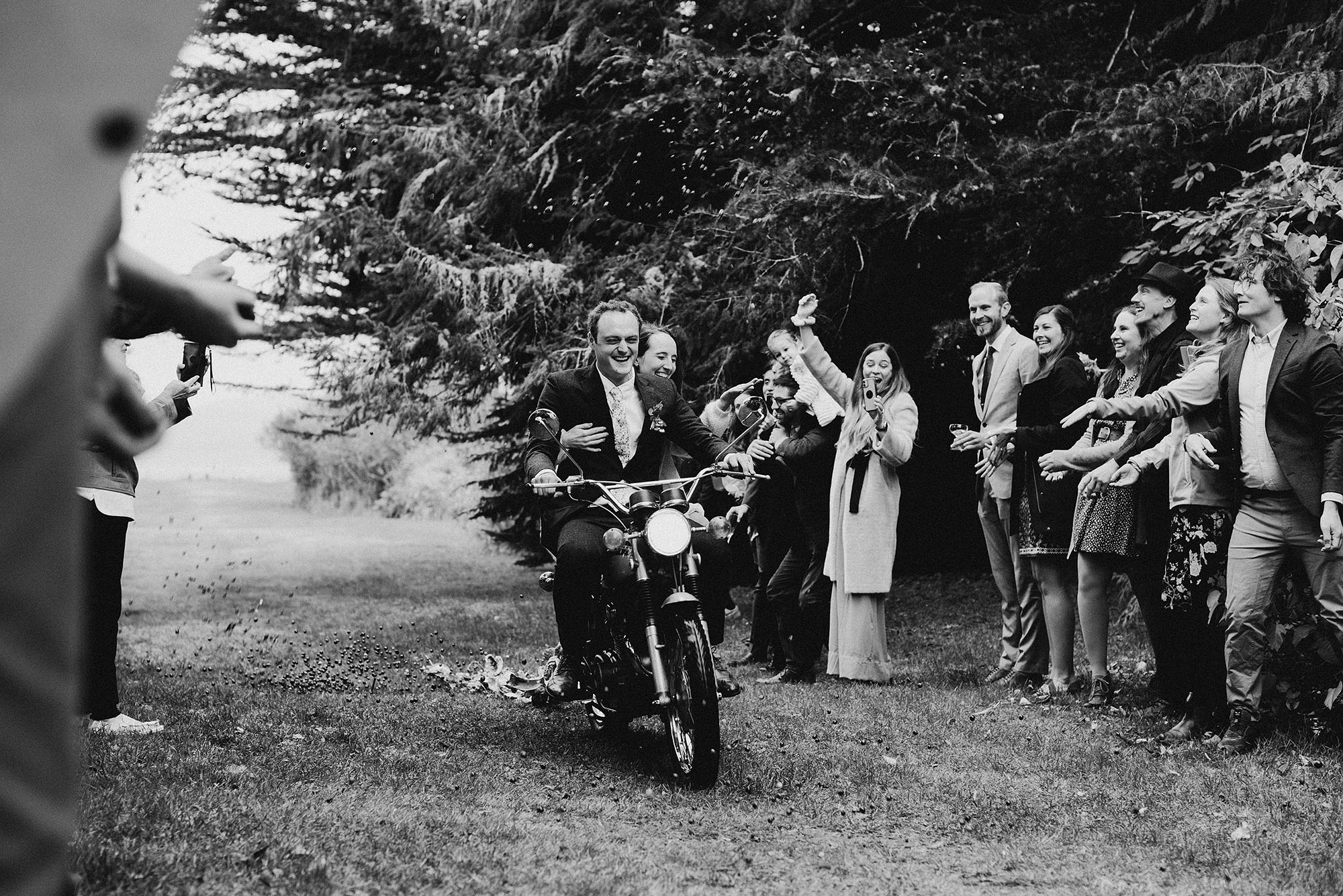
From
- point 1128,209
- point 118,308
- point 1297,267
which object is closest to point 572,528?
point 1297,267

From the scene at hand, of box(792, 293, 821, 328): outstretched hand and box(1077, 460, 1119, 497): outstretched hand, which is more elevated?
box(792, 293, 821, 328): outstretched hand

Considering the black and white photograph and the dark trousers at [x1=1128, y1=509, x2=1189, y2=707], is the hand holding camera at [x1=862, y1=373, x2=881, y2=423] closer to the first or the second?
the black and white photograph

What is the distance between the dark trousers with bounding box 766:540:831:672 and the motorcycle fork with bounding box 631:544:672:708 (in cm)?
321

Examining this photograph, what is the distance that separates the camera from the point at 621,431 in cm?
633

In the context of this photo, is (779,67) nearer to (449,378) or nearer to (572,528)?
(449,378)

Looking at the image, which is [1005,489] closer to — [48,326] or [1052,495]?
[1052,495]

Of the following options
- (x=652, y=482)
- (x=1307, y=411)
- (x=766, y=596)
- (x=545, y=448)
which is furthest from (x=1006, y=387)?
(x=545, y=448)

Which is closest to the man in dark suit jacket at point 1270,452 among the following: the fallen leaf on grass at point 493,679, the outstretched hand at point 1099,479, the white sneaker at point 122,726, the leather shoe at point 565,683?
the outstretched hand at point 1099,479

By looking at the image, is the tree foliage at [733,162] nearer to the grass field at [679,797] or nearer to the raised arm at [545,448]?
the grass field at [679,797]

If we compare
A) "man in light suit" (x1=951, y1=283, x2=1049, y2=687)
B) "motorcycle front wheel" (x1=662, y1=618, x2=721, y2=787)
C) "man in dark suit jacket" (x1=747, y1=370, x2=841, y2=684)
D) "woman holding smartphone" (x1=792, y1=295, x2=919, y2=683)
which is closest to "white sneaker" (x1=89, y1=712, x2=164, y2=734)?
"motorcycle front wheel" (x1=662, y1=618, x2=721, y2=787)

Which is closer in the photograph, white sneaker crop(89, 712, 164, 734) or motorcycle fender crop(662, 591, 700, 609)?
motorcycle fender crop(662, 591, 700, 609)

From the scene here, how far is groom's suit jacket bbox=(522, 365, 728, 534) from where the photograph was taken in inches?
245

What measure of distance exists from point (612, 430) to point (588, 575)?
810 mm

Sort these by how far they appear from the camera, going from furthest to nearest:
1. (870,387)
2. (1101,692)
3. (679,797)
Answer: (870,387) < (1101,692) < (679,797)
